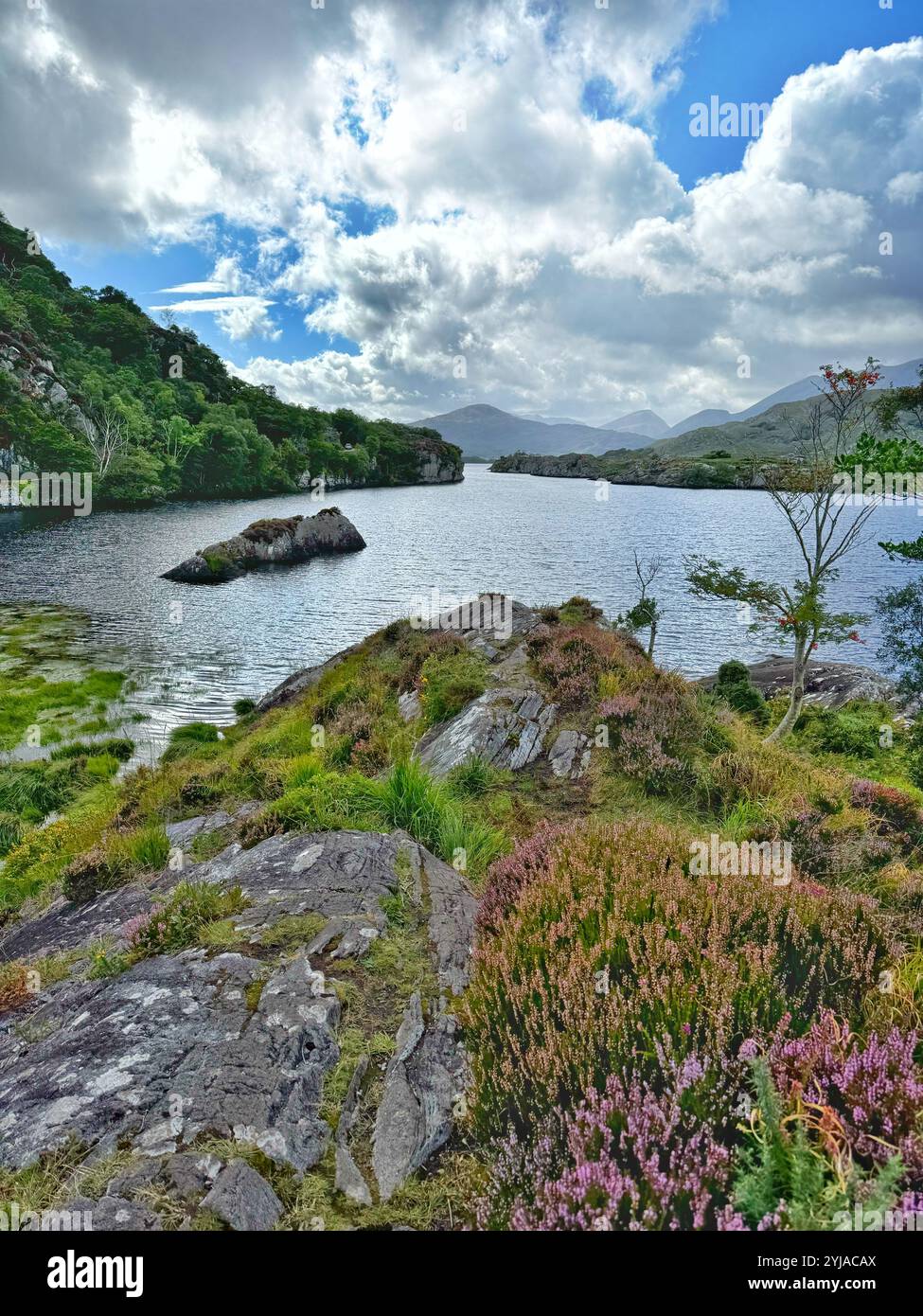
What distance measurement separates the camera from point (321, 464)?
146 metres

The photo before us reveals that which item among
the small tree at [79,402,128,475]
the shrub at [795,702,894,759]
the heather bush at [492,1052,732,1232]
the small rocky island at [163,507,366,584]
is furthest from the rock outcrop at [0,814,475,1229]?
the small tree at [79,402,128,475]

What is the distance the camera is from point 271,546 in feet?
200

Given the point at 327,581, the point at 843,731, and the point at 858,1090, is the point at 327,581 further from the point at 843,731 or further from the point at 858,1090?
the point at 858,1090

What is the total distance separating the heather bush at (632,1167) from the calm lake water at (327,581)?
18.7 m

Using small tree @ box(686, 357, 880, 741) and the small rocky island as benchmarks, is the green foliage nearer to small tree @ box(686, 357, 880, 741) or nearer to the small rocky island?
small tree @ box(686, 357, 880, 741)

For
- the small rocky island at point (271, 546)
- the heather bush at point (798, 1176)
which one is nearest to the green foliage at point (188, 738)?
the heather bush at point (798, 1176)

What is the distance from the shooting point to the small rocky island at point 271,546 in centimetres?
5134

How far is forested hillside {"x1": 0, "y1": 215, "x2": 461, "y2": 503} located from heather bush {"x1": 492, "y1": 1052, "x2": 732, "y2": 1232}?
255 feet

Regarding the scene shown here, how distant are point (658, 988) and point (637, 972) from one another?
29 cm

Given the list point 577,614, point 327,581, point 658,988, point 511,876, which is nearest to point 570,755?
point 511,876

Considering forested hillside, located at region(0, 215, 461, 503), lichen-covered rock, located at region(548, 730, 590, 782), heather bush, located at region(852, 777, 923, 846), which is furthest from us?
forested hillside, located at region(0, 215, 461, 503)

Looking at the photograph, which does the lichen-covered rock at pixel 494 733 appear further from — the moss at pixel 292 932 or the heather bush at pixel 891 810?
the heather bush at pixel 891 810

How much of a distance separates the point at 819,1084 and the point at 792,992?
818 millimetres

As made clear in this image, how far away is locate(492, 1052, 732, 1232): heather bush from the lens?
2416 mm
